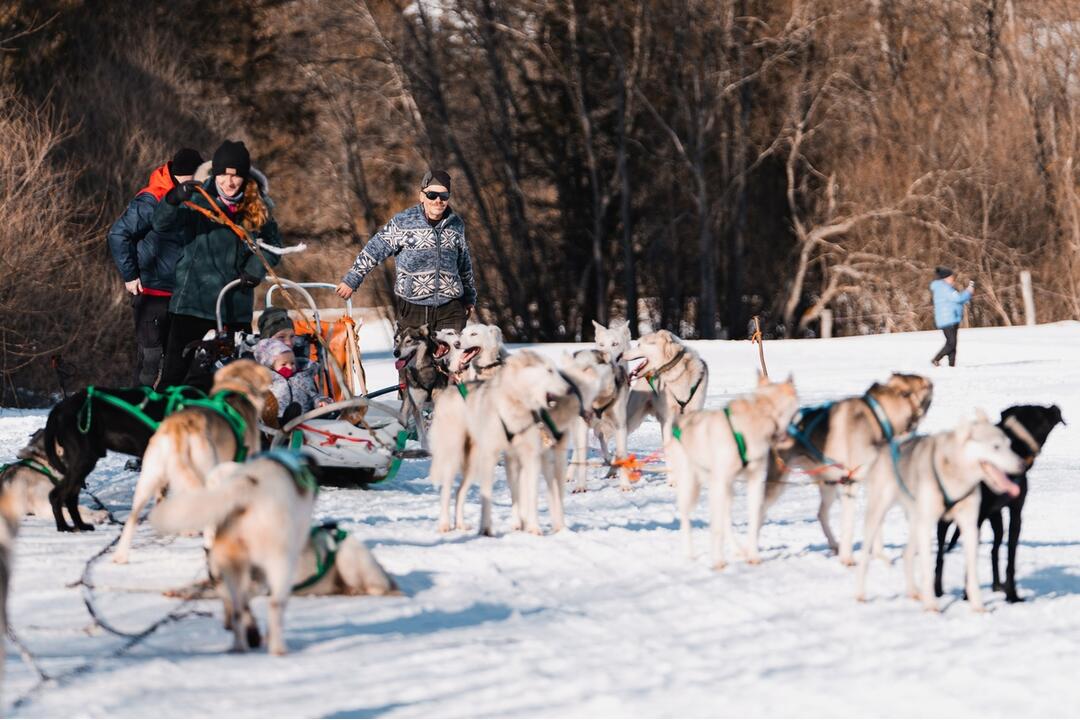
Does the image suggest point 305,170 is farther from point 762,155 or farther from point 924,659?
point 924,659

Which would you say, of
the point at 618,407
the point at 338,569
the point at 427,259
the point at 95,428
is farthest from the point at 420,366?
the point at 338,569

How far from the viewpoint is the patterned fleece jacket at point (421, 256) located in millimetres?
8852

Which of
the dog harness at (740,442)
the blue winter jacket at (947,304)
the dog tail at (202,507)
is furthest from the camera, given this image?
the blue winter jacket at (947,304)

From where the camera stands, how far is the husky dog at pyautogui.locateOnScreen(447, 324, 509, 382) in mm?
8305

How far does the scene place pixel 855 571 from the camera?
19.3ft

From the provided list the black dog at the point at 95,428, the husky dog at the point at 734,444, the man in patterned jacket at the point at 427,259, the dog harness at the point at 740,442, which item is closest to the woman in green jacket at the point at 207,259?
the man in patterned jacket at the point at 427,259

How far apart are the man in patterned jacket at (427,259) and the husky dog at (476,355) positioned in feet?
2.12

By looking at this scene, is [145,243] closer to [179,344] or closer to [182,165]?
[182,165]

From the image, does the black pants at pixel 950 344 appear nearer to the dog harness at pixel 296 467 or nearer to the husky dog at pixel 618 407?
the husky dog at pixel 618 407

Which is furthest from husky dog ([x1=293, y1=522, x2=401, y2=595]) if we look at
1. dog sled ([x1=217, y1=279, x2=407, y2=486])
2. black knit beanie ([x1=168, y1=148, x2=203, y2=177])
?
black knit beanie ([x1=168, y1=148, x2=203, y2=177])

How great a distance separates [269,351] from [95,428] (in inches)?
73.1

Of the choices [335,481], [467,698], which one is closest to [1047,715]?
[467,698]

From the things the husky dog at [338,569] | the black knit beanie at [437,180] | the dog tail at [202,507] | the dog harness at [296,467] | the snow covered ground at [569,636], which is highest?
the black knit beanie at [437,180]

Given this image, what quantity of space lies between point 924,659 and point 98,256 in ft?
51.7
